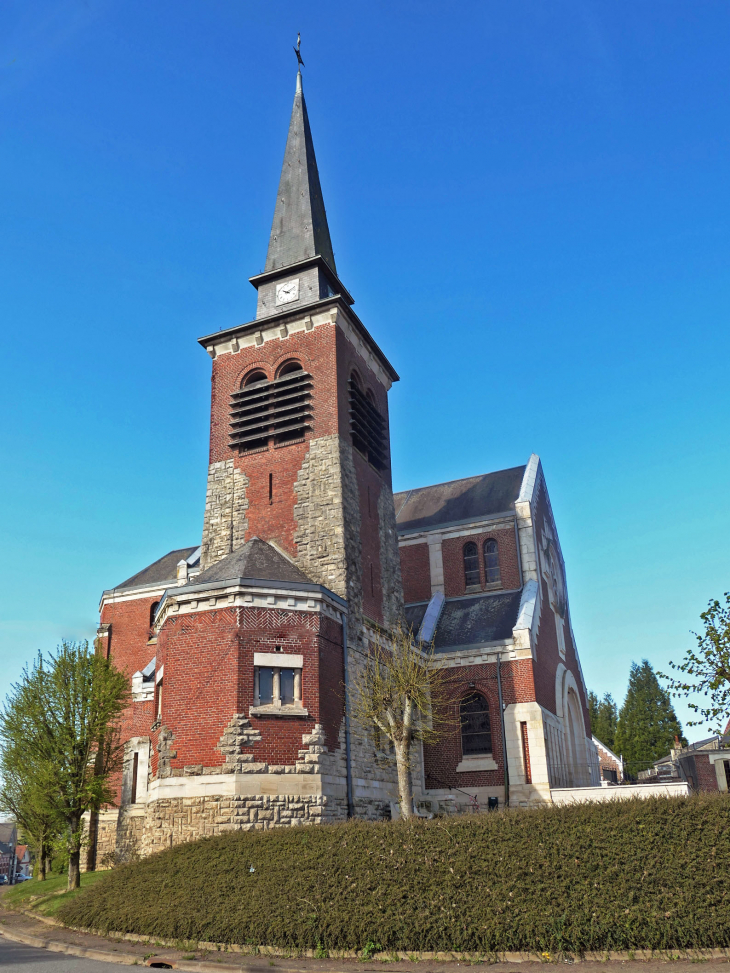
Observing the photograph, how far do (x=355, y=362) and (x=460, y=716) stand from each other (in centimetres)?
1285

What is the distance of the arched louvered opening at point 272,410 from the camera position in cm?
2578

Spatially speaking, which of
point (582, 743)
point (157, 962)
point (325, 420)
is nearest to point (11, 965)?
point (157, 962)

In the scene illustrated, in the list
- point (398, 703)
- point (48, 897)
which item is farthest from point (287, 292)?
point (48, 897)

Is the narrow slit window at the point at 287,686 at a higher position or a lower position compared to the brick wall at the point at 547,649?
lower

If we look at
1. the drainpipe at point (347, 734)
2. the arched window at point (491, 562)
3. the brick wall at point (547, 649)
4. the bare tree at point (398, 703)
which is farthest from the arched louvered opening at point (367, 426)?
the brick wall at point (547, 649)

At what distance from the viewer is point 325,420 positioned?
25.3 m

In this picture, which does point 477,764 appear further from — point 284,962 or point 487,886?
point 284,962

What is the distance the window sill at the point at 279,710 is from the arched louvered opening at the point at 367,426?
9.88m

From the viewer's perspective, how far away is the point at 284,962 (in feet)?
38.2

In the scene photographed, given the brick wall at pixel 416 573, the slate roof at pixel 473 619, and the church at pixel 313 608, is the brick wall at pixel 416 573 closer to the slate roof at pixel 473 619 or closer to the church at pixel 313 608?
the church at pixel 313 608

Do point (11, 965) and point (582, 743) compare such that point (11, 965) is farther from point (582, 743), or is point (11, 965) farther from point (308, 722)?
point (582, 743)

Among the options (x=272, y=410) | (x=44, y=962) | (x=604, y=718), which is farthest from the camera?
(x=604, y=718)

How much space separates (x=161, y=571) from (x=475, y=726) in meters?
15.8

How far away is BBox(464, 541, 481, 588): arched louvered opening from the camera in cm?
3269
